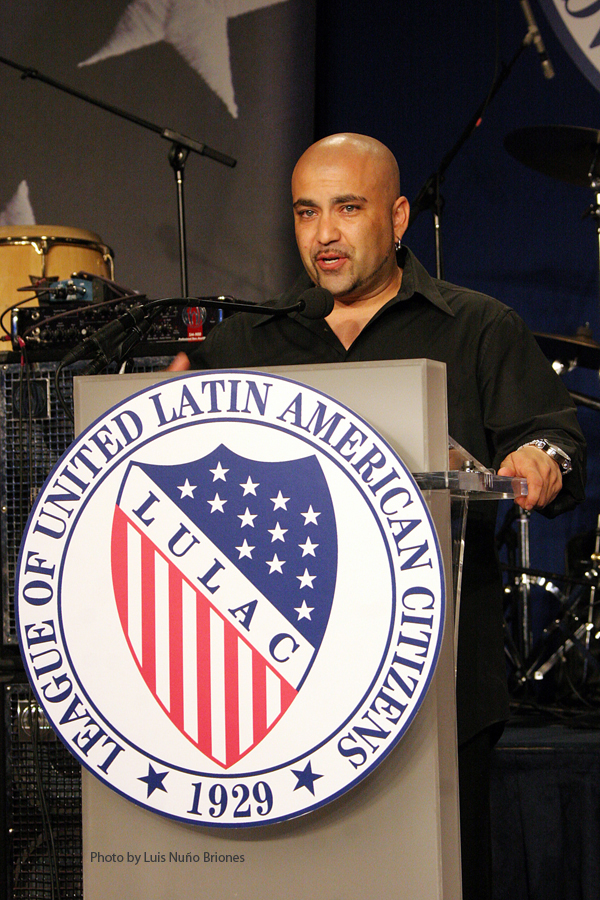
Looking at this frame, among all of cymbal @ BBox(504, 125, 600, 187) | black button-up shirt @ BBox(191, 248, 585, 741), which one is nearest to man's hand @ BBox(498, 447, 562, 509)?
black button-up shirt @ BBox(191, 248, 585, 741)

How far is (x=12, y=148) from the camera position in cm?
368

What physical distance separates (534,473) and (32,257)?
1658 mm

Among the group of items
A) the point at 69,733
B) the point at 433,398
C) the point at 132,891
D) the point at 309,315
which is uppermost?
the point at 309,315

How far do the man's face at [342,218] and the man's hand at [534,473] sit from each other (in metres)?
0.59

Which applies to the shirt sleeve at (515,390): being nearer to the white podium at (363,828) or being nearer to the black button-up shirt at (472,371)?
the black button-up shirt at (472,371)

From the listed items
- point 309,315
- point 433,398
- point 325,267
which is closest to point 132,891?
point 433,398

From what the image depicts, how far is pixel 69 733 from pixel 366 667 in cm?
30

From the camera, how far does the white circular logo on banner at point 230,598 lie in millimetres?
914

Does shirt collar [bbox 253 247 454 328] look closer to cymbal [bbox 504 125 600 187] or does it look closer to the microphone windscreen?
the microphone windscreen

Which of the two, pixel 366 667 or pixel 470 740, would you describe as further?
pixel 470 740

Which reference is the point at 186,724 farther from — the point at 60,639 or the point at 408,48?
the point at 408,48

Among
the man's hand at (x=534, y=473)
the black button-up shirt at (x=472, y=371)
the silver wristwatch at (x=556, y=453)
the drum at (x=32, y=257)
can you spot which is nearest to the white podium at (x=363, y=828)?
the man's hand at (x=534, y=473)

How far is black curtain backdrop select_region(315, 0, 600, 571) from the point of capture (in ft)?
11.9

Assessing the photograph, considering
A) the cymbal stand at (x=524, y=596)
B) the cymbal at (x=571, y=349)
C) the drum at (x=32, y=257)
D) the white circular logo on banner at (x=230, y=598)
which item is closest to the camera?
the white circular logo on banner at (x=230, y=598)
